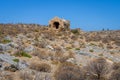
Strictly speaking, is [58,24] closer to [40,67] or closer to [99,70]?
[40,67]

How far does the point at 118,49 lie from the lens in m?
34.0

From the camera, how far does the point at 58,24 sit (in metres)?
45.9

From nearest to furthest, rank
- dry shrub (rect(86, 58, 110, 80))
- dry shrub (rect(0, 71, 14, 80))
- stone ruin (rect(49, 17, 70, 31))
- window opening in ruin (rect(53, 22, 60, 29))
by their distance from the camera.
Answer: dry shrub (rect(0, 71, 14, 80)) → dry shrub (rect(86, 58, 110, 80)) → stone ruin (rect(49, 17, 70, 31)) → window opening in ruin (rect(53, 22, 60, 29))

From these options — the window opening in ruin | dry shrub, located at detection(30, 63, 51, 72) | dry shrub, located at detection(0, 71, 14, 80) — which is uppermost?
the window opening in ruin

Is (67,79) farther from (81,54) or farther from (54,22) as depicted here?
(54,22)

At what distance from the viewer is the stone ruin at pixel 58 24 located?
44.8m

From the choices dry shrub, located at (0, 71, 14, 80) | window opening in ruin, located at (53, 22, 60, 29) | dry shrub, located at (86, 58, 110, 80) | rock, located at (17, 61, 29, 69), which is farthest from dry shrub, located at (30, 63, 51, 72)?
window opening in ruin, located at (53, 22, 60, 29)

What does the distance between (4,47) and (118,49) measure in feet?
53.8

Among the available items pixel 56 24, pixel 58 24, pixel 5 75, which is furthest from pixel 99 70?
pixel 56 24

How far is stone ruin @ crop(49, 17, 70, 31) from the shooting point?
44841 mm

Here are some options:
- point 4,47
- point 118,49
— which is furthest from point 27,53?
point 118,49

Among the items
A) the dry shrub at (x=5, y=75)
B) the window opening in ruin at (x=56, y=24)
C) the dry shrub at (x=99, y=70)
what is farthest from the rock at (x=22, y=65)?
the window opening in ruin at (x=56, y=24)

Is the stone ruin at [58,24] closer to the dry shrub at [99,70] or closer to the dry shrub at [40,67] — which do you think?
the dry shrub at [40,67]

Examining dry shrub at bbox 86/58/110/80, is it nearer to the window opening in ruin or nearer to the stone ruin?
the stone ruin
